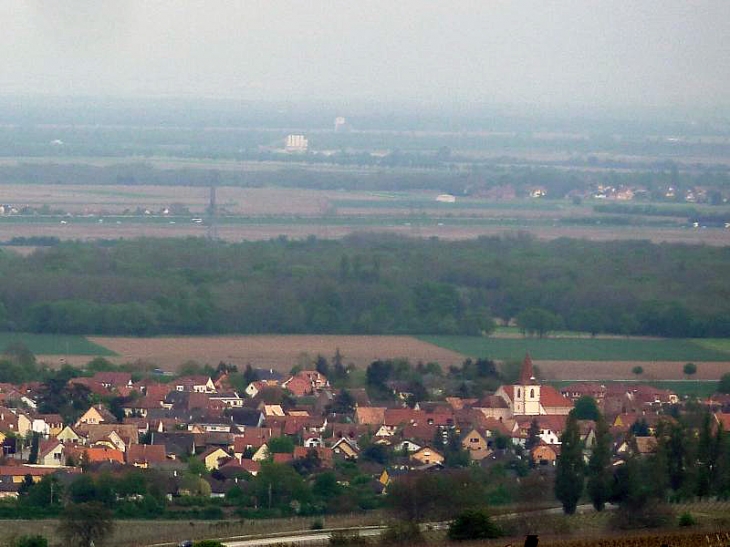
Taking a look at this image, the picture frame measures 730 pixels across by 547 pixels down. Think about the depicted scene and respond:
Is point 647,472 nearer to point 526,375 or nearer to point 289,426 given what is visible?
point 289,426

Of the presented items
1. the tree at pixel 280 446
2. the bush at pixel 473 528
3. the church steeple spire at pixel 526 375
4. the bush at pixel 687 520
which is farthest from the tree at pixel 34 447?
the bush at pixel 687 520

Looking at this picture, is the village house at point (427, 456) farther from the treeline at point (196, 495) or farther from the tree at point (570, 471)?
the tree at point (570, 471)

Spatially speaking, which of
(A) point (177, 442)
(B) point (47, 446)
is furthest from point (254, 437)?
(B) point (47, 446)

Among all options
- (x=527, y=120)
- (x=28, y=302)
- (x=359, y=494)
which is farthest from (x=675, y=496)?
(x=527, y=120)

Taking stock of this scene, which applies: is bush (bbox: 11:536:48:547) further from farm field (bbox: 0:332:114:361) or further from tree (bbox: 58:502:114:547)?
farm field (bbox: 0:332:114:361)

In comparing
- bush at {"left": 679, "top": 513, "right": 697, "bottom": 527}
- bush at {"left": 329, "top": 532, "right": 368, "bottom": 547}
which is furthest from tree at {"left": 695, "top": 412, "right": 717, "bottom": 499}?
bush at {"left": 329, "top": 532, "right": 368, "bottom": 547}
